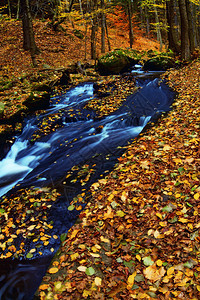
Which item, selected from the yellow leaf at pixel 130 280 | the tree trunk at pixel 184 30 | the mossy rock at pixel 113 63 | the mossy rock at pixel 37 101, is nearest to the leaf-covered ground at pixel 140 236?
the yellow leaf at pixel 130 280

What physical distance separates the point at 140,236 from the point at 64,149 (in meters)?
4.60

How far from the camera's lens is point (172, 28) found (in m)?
12.5

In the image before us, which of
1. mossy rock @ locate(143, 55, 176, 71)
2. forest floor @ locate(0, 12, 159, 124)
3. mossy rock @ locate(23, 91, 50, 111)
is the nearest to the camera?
mossy rock @ locate(23, 91, 50, 111)

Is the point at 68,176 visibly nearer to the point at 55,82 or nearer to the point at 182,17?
the point at 55,82

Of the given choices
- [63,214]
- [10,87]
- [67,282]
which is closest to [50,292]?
[67,282]

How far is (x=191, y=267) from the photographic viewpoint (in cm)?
A: 245

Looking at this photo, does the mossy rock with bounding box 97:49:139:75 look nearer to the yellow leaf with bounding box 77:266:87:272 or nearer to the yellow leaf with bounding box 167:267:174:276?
the yellow leaf with bounding box 77:266:87:272

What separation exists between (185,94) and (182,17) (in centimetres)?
572

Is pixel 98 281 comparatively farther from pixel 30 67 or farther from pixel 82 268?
pixel 30 67

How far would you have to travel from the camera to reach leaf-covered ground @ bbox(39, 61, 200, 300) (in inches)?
97.7

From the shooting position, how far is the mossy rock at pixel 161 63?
13.2m

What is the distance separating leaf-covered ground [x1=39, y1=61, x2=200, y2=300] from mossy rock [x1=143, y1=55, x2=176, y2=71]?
998cm

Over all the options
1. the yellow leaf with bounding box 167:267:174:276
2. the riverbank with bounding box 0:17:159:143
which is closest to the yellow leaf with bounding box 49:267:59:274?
the yellow leaf with bounding box 167:267:174:276

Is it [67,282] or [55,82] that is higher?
[55,82]
